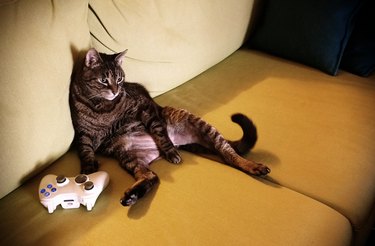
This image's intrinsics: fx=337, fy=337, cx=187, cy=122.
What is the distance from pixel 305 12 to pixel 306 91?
0.39 metres

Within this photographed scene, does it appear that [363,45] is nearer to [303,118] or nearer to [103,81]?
[303,118]

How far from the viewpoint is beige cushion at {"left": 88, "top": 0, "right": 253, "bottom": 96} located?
1176 mm

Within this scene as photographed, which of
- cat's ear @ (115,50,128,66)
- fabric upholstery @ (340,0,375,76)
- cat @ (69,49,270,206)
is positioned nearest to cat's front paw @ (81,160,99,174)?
cat @ (69,49,270,206)

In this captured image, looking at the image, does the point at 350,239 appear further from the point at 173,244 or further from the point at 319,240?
the point at 173,244

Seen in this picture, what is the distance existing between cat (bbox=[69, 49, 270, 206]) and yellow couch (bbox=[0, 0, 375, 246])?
40 millimetres

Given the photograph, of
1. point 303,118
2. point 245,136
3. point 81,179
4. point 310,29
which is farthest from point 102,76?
point 310,29

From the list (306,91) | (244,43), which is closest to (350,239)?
(306,91)

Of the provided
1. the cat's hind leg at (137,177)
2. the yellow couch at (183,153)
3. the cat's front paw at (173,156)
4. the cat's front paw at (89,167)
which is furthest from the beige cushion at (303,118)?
the cat's front paw at (89,167)

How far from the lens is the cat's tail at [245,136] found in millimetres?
1123

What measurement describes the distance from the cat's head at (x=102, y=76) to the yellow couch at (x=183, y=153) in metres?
0.06

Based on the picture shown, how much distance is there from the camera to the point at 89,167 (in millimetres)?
1053

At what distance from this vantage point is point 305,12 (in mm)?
1560

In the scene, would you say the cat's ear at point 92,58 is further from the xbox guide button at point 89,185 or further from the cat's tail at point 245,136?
the cat's tail at point 245,136

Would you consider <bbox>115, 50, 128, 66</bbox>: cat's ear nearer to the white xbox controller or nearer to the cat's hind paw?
the white xbox controller
